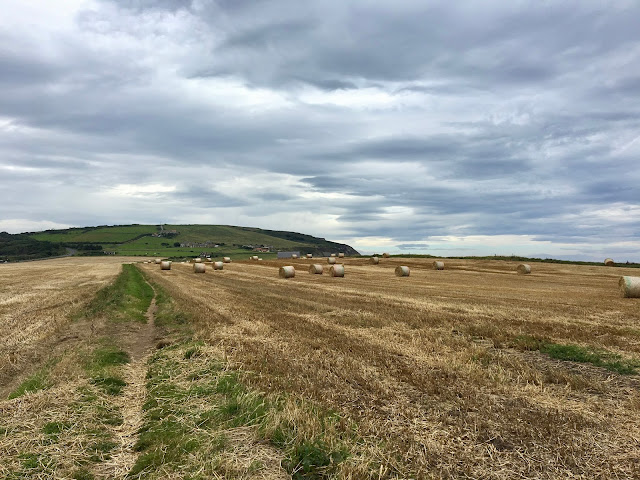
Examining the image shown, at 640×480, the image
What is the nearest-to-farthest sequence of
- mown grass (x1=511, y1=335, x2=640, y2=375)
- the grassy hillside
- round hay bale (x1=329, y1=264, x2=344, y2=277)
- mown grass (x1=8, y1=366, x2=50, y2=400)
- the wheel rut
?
the wheel rut, mown grass (x1=8, y1=366, x2=50, y2=400), mown grass (x1=511, y1=335, x2=640, y2=375), round hay bale (x1=329, y1=264, x2=344, y2=277), the grassy hillside

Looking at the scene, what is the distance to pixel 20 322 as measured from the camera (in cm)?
1520

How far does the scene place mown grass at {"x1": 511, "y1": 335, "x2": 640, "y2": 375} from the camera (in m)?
8.74

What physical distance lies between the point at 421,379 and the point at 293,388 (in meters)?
2.55

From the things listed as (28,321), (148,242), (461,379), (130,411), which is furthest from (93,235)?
(461,379)

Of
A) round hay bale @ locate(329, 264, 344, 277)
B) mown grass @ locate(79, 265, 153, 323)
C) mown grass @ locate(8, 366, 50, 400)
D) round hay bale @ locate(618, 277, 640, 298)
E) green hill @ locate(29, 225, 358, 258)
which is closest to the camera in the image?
mown grass @ locate(8, 366, 50, 400)

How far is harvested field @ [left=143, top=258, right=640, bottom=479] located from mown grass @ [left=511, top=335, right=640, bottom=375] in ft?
0.13

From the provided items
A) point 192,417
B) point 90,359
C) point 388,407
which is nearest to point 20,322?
point 90,359

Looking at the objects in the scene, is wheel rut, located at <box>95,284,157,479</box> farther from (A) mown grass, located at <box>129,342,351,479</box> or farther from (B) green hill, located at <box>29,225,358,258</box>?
(B) green hill, located at <box>29,225,358,258</box>

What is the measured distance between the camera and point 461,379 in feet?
25.7

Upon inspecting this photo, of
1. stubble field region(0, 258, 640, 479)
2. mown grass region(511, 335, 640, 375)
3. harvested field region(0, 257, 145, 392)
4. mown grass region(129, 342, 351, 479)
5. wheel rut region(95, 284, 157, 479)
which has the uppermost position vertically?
mown grass region(511, 335, 640, 375)

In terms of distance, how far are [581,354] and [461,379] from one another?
3985 mm

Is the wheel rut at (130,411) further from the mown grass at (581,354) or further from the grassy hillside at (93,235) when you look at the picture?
the grassy hillside at (93,235)

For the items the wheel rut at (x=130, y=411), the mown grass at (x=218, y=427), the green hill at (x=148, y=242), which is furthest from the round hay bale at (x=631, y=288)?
the green hill at (x=148, y=242)

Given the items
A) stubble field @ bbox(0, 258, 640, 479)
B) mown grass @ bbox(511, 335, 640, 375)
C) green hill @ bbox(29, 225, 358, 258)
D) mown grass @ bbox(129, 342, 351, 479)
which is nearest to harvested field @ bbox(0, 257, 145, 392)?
stubble field @ bbox(0, 258, 640, 479)
